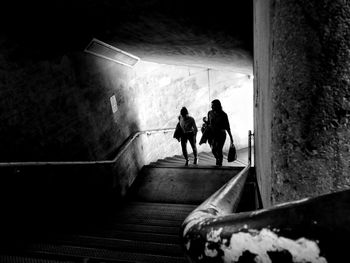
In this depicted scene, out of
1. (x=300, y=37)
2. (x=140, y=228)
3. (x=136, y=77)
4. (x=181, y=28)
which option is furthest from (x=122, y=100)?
(x=300, y=37)

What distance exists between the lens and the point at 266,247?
1.56 feet

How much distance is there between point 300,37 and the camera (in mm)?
829

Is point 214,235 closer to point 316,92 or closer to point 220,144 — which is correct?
point 316,92

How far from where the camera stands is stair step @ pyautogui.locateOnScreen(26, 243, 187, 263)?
263 cm

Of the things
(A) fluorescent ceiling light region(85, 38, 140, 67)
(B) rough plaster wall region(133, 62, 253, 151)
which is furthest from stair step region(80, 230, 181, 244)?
(B) rough plaster wall region(133, 62, 253, 151)

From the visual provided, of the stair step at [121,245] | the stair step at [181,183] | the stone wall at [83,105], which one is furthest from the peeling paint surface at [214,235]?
the stair step at [181,183]

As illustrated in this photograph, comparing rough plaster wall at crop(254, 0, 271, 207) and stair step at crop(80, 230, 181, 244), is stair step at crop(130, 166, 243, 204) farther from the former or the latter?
rough plaster wall at crop(254, 0, 271, 207)

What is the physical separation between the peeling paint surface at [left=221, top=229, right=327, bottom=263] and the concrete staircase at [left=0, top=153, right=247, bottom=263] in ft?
2.33

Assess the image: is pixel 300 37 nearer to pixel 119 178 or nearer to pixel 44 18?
pixel 44 18

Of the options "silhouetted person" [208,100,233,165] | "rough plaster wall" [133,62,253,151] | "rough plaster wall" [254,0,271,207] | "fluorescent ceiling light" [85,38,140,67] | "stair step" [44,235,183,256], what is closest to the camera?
"rough plaster wall" [254,0,271,207]

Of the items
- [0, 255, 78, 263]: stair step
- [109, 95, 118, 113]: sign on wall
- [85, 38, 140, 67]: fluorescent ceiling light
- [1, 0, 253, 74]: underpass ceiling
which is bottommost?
[0, 255, 78, 263]: stair step

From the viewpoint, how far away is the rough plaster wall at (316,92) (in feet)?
2.45

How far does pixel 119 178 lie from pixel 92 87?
6.94 ft

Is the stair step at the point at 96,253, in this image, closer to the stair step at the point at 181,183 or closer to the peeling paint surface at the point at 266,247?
the peeling paint surface at the point at 266,247
